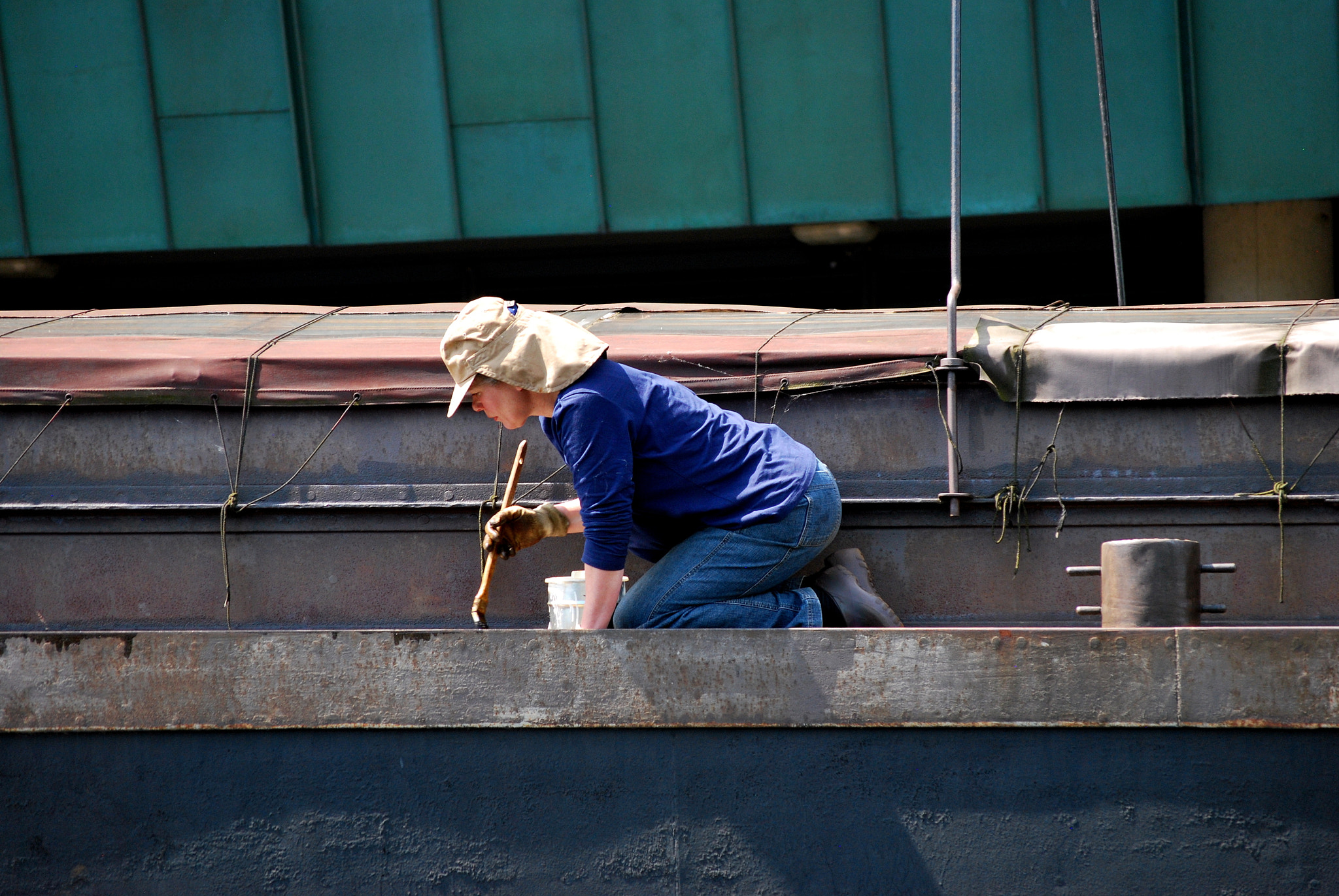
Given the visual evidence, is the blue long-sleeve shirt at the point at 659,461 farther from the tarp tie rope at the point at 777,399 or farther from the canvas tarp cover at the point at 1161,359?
the canvas tarp cover at the point at 1161,359

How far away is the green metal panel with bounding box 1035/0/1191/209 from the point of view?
27.3ft

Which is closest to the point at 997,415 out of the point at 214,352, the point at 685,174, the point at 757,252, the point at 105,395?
the point at 214,352

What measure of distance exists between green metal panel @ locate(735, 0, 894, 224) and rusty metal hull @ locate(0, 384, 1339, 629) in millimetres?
4691

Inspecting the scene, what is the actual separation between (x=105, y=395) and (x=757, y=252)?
6207mm

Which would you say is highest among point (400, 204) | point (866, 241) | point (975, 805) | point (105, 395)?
point (400, 204)

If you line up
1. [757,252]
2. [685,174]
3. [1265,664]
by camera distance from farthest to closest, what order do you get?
1. [757,252]
2. [685,174]
3. [1265,664]

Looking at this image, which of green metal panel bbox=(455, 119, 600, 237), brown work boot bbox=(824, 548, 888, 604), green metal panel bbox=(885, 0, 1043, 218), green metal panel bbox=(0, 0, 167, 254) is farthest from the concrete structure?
green metal panel bbox=(0, 0, 167, 254)

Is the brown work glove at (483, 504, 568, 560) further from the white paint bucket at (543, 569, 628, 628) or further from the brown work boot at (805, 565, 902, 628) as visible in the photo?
the brown work boot at (805, 565, 902, 628)

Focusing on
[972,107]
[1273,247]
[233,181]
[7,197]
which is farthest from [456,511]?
[1273,247]

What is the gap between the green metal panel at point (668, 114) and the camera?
8.65 metres

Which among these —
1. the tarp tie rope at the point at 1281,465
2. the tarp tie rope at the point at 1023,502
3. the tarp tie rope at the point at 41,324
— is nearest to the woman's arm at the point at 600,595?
the tarp tie rope at the point at 1023,502

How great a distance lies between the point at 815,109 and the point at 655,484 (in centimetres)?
583

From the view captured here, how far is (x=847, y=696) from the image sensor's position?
3420mm

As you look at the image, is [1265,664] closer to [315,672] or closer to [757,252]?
[315,672]
